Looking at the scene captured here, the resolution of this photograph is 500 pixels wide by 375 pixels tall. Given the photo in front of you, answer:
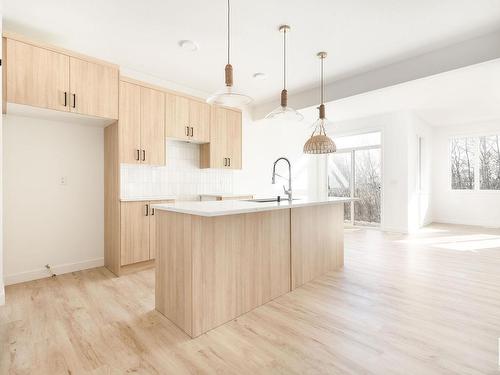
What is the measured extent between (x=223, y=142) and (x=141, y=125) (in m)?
1.48

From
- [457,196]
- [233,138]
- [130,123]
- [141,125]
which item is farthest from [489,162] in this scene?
[130,123]

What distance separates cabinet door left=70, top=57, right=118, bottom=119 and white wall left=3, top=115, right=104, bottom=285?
0.60 m

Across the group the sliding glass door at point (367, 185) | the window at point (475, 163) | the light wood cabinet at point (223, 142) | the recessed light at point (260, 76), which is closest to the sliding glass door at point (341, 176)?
the sliding glass door at point (367, 185)

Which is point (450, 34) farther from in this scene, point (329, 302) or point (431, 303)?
point (329, 302)

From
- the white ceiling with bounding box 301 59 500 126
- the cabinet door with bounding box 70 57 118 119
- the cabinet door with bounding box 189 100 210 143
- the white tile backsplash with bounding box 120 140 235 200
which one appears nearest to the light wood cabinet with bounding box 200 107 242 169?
the cabinet door with bounding box 189 100 210 143

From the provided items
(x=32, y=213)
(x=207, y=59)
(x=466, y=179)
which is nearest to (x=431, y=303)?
(x=207, y=59)

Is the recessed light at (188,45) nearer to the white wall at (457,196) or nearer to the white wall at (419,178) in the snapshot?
the white wall at (419,178)

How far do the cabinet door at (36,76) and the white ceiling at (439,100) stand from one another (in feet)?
12.7

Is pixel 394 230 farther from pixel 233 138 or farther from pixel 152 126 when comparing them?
pixel 152 126

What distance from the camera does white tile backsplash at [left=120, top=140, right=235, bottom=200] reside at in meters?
3.91

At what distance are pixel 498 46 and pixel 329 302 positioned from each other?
3.30 metres

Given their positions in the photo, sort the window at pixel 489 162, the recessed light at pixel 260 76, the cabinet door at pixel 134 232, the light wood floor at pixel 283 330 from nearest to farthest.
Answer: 1. the light wood floor at pixel 283 330
2. the cabinet door at pixel 134 232
3. the recessed light at pixel 260 76
4. the window at pixel 489 162

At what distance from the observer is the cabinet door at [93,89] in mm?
2963

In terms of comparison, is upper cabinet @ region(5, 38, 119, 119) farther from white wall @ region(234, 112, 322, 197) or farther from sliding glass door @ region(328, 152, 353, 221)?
sliding glass door @ region(328, 152, 353, 221)
